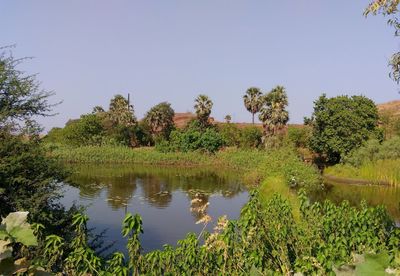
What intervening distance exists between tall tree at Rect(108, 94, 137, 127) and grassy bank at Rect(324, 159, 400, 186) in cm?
2919

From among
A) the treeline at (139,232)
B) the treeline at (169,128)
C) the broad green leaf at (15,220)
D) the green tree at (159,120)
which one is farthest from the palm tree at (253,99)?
the broad green leaf at (15,220)

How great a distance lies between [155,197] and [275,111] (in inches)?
848

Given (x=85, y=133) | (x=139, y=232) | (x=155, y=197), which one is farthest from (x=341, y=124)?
(x=139, y=232)

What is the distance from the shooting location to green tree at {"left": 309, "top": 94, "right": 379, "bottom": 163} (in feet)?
118

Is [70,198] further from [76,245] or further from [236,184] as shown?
[76,245]

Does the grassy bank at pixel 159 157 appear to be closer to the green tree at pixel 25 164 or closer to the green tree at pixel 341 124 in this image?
the green tree at pixel 341 124

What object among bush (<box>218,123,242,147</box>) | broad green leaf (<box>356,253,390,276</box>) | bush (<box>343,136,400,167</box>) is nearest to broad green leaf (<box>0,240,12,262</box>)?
broad green leaf (<box>356,253,390,276</box>)

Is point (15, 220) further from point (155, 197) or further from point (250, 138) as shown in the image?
point (250, 138)

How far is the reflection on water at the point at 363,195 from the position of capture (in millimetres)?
24719

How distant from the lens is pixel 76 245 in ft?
15.8

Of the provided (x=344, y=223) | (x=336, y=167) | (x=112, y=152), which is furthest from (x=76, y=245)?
(x=112, y=152)

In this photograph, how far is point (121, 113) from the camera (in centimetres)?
5569

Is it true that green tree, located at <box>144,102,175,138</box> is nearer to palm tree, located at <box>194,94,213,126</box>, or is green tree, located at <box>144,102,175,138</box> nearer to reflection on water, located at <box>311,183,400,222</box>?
palm tree, located at <box>194,94,213,126</box>

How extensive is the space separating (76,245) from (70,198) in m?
20.4
